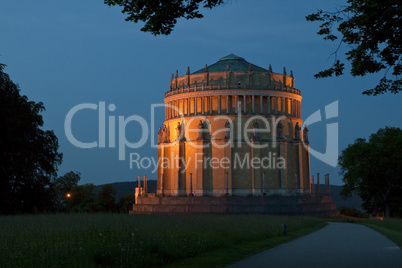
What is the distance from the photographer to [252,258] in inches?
683

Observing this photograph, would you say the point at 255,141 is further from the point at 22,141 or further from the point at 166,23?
the point at 166,23

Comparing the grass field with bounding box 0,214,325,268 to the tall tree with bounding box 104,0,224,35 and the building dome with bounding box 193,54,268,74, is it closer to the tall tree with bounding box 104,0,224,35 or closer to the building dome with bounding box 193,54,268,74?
the tall tree with bounding box 104,0,224,35

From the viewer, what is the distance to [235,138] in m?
79.3

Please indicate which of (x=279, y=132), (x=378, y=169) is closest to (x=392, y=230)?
(x=378, y=169)

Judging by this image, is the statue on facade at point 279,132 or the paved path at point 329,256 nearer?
the paved path at point 329,256

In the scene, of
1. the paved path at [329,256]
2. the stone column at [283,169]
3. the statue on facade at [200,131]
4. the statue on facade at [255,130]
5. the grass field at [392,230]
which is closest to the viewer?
the paved path at [329,256]

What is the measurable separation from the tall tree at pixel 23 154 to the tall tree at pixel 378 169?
138 ft

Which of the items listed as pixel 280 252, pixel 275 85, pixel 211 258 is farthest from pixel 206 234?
pixel 275 85

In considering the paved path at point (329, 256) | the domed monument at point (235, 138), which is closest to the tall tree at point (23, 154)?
the paved path at point (329, 256)

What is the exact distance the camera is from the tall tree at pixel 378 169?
69812mm

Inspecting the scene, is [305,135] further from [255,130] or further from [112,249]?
[112,249]

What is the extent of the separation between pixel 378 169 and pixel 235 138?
21469mm

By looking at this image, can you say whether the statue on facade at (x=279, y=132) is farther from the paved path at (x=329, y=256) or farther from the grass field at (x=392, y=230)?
the paved path at (x=329, y=256)

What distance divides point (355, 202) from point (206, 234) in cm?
17645
